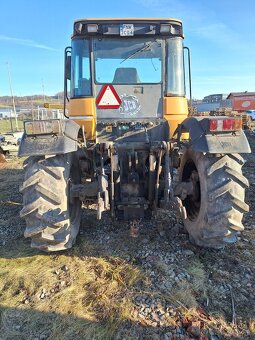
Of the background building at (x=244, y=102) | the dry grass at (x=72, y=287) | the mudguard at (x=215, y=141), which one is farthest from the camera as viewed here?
the background building at (x=244, y=102)

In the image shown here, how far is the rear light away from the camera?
3.49m

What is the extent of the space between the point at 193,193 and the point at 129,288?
1.43 m

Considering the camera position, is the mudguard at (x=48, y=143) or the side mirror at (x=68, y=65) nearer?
the mudguard at (x=48, y=143)

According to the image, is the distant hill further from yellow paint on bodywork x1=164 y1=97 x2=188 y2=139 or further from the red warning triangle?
yellow paint on bodywork x1=164 y1=97 x2=188 y2=139

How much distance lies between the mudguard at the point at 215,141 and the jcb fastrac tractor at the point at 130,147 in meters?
0.01

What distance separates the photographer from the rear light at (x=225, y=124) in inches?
137

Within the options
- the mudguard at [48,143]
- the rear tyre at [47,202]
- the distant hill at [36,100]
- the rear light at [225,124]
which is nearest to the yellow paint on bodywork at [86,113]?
the mudguard at [48,143]

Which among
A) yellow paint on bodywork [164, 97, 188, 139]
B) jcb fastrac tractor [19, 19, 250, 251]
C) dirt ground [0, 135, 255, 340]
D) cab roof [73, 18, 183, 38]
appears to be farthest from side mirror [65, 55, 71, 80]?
dirt ground [0, 135, 255, 340]

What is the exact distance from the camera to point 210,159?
11.9 feet

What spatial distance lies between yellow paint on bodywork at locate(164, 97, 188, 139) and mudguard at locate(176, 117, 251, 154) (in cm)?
84

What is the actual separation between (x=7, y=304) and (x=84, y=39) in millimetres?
3362

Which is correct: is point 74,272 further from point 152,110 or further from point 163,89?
point 163,89

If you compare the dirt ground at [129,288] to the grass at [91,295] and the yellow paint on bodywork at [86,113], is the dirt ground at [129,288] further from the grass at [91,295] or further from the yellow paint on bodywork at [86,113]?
the yellow paint on bodywork at [86,113]

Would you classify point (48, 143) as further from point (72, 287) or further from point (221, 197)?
point (221, 197)
